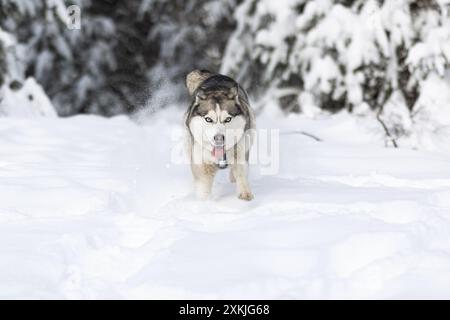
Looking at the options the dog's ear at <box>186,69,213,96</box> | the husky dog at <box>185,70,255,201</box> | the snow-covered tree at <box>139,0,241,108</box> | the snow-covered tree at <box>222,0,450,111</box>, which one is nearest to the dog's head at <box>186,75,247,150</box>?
the husky dog at <box>185,70,255,201</box>

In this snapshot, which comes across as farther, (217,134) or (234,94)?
(234,94)

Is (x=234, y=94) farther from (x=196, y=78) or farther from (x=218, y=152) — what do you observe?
(x=196, y=78)

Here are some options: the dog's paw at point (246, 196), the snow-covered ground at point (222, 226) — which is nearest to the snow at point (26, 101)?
the snow-covered ground at point (222, 226)

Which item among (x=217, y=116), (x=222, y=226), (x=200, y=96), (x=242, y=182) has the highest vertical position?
(x=200, y=96)

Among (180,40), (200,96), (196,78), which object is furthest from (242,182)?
(180,40)

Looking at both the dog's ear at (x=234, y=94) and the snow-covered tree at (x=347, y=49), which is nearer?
the dog's ear at (x=234, y=94)

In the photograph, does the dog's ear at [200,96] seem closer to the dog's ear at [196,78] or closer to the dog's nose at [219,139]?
the dog's nose at [219,139]

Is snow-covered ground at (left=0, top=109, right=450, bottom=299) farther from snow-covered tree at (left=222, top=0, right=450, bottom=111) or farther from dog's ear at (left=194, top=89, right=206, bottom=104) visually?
snow-covered tree at (left=222, top=0, right=450, bottom=111)

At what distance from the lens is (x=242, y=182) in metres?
5.84

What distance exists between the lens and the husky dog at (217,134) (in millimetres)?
5586

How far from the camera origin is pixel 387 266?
13.0 ft

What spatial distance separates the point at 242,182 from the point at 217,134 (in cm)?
53

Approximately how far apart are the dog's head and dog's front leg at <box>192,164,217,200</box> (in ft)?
0.72

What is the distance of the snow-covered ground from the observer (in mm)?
3867
